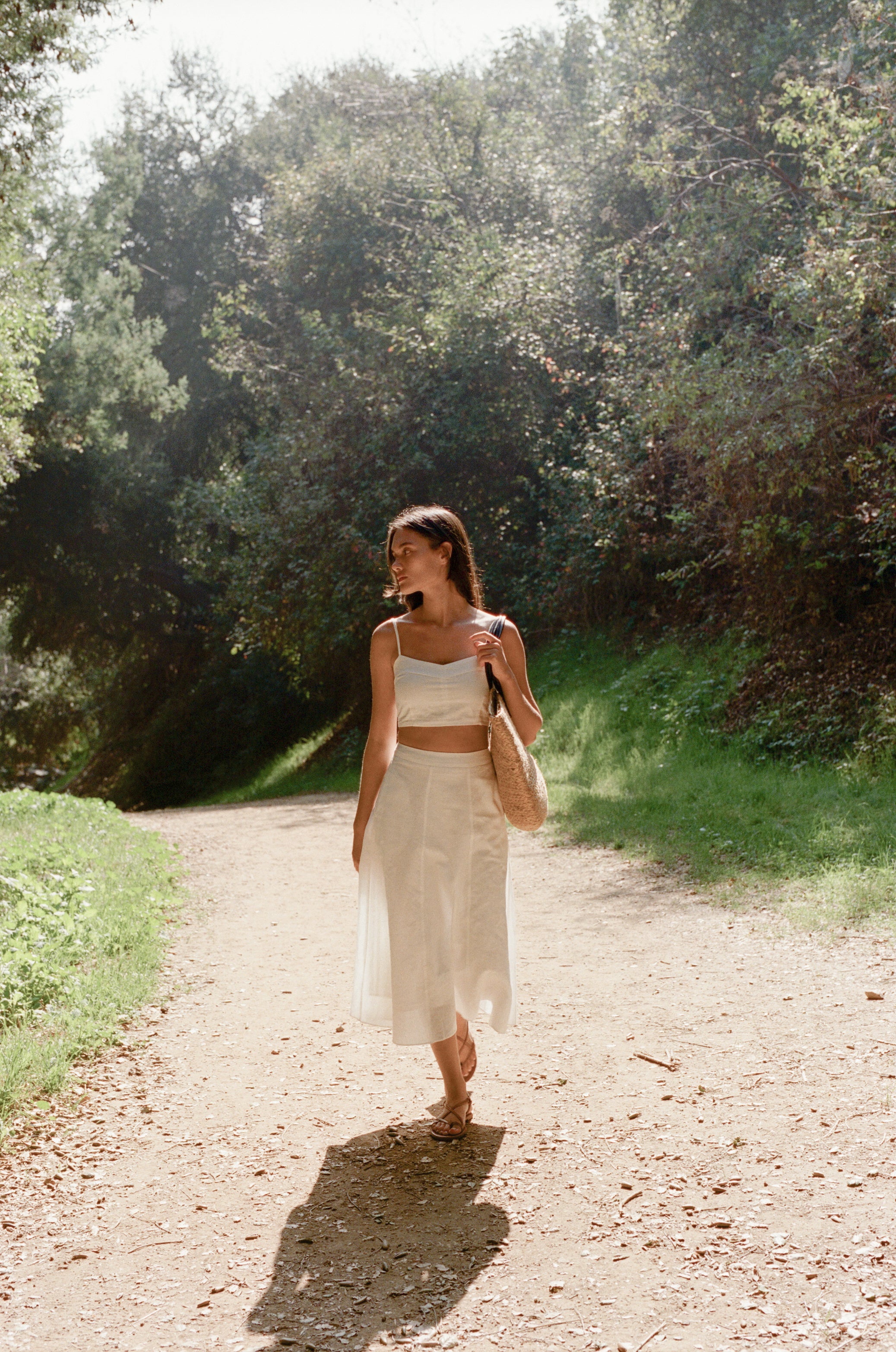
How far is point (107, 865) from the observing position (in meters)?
7.96

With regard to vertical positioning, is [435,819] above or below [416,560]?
below

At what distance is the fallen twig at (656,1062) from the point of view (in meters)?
4.46

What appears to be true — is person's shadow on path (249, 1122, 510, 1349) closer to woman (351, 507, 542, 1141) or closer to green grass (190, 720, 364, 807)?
woman (351, 507, 542, 1141)

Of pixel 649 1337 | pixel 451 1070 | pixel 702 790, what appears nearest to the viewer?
pixel 649 1337

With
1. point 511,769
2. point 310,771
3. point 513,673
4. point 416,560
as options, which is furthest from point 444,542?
point 310,771

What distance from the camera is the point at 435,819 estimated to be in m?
3.72

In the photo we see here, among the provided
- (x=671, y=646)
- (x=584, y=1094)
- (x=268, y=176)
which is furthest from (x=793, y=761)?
(x=268, y=176)

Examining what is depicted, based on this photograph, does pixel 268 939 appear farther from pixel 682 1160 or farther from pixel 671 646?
pixel 671 646

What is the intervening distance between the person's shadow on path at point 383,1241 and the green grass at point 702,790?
129 inches

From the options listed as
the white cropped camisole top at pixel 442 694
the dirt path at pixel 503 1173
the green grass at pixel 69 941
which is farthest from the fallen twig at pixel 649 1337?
the green grass at pixel 69 941

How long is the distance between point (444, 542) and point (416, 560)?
12cm

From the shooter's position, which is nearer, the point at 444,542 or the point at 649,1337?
the point at 649,1337

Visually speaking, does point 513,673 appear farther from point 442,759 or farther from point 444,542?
point 444,542

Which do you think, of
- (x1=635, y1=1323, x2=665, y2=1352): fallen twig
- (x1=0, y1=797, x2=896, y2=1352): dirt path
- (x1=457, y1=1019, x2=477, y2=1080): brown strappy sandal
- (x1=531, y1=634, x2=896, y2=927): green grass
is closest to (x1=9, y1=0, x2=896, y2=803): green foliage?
(x1=531, y1=634, x2=896, y2=927): green grass
